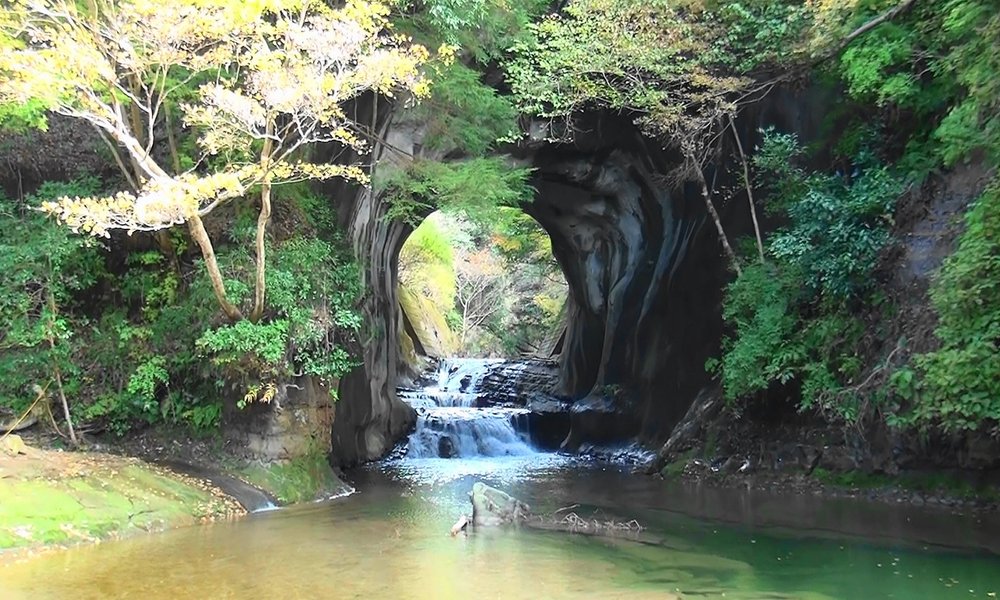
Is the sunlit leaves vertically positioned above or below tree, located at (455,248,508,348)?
below

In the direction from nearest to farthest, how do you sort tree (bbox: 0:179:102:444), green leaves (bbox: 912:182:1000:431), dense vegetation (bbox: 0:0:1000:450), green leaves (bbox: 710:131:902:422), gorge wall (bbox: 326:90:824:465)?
1. green leaves (bbox: 912:182:1000:431)
2. dense vegetation (bbox: 0:0:1000:450)
3. tree (bbox: 0:179:102:444)
4. green leaves (bbox: 710:131:902:422)
5. gorge wall (bbox: 326:90:824:465)

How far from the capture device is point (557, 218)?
2475cm

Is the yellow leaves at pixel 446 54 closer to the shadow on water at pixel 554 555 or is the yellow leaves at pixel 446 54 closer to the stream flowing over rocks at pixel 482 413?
the shadow on water at pixel 554 555

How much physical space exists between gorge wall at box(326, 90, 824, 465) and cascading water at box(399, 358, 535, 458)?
0.76 metres

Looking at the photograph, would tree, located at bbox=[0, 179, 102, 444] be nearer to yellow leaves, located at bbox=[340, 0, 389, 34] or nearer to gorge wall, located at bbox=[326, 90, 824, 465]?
gorge wall, located at bbox=[326, 90, 824, 465]

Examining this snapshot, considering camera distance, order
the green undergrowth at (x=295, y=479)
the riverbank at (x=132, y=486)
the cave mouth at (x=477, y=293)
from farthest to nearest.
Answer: the cave mouth at (x=477, y=293) → the green undergrowth at (x=295, y=479) → the riverbank at (x=132, y=486)

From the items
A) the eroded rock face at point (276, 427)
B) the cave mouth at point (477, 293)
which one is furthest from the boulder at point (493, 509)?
the cave mouth at point (477, 293)

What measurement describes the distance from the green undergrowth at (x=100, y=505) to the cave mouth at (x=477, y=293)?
21.7 meters

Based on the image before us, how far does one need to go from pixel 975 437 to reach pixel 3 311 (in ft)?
43.6

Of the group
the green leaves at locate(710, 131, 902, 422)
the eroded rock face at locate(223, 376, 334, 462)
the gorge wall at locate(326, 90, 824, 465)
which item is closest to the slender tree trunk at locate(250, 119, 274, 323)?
the eroded rock face at locate(223, 376, 334, 462)

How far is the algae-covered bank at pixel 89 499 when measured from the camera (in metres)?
7.70

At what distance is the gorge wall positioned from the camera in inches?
608

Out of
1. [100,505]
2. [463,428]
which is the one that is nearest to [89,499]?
[100,505]

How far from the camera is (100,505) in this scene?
849cm
